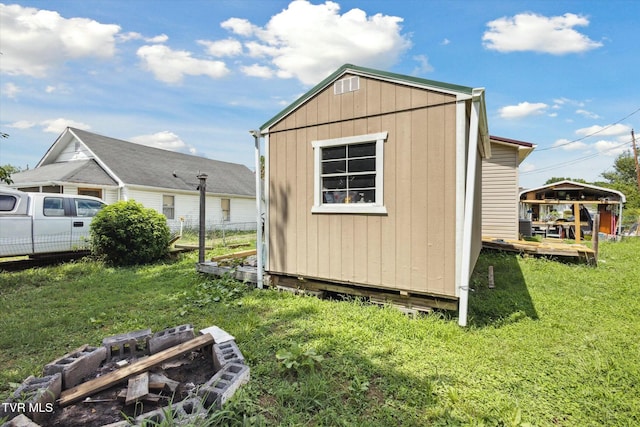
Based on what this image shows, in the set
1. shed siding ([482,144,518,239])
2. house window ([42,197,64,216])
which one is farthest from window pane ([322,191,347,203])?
shed siding ([482,144,518,239])

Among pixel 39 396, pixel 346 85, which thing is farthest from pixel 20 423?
pixel 346 85

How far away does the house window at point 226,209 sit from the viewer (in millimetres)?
17623

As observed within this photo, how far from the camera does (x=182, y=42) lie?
783 cm

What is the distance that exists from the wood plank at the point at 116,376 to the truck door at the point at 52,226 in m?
6.82

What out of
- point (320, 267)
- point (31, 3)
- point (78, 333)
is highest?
point (31, 3)

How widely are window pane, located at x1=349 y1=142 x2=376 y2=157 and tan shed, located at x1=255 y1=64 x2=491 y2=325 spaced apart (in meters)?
0.02

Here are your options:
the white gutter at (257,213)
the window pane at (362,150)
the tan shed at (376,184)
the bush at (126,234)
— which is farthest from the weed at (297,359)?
the bush at (126,234)

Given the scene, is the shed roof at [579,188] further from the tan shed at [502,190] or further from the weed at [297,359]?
the weed at [297,359]

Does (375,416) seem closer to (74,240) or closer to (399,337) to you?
(399,337)

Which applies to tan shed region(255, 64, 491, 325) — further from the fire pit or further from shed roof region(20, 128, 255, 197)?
shed roof region(20, 128, 255, 197)

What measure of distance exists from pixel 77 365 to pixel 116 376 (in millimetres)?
436

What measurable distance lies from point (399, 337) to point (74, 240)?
27.4ft

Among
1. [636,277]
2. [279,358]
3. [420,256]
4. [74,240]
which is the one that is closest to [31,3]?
[74,240]

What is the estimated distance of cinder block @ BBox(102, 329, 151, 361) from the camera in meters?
2.75
